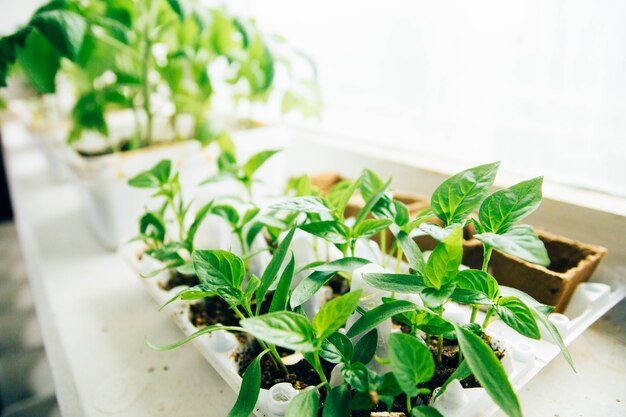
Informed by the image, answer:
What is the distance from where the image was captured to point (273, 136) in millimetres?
955

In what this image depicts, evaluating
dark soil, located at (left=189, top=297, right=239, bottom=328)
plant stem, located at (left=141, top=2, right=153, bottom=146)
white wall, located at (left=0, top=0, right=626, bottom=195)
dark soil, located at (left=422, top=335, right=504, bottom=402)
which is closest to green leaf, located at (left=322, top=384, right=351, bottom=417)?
dark soil, located at (left=422, top=335, right=504, bottom=402)

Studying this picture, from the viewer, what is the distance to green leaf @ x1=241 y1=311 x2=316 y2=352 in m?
0.29

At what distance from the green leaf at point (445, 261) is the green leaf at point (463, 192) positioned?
0.22ft

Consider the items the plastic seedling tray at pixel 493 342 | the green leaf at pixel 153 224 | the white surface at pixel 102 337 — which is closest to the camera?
the plastic seedling tray at pixel 493 342

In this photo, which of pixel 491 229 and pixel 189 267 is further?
pixel 189 267

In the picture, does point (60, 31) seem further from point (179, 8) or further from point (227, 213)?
point (227, 213)

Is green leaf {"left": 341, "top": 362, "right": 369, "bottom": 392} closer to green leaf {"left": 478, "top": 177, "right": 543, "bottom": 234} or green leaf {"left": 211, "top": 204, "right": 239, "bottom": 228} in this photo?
green leaf {"left": 478, "top": 177, "right": 543, "bottom": 234}

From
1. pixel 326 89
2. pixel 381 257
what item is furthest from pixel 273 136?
pixel 381 257

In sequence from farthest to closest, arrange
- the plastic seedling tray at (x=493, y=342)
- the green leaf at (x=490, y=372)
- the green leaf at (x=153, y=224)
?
the green leaf at (x=153, y=224), the plastic seedling tray at (x=493, y=342), the green leaf at (x=490, y=372)

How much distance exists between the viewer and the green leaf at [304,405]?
0.32 m

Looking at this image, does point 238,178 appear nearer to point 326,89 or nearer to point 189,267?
point 189,267

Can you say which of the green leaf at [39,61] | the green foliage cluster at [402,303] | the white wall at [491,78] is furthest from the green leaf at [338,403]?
the green leaf at [39,61]

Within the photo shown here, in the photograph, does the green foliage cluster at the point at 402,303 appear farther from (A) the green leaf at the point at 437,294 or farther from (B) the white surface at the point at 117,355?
(B) the white surface at the point at 117,355

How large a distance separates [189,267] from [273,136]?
52 cm
